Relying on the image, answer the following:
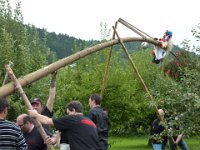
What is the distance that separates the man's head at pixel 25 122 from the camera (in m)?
8.11

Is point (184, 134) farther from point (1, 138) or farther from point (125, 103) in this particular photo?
point (125, 103)

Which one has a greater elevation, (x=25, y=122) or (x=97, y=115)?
(x=25, y=122)

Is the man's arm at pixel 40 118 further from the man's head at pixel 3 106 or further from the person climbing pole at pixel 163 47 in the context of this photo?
the person climbing pole at pixel 163 47

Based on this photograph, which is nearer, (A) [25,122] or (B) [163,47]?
(A) [25,122]

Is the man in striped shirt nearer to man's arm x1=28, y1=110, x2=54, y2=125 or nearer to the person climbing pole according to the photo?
man's arm x1=28, y1=110, x2=54, y2=125

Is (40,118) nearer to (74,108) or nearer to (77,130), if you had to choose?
(77,130)

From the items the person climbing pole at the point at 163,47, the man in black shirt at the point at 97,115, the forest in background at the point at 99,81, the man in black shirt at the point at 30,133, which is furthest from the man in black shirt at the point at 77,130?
the person climbing pole at the point at 163,47

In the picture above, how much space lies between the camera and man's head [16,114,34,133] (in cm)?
811

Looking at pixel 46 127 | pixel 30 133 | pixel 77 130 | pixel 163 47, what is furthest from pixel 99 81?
pixel 77 130

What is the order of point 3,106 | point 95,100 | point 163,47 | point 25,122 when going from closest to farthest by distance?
point 3,106 < point 25,122 < point 95,100 < point 163,47

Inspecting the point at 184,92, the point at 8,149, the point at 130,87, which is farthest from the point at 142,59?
the point at 8,149

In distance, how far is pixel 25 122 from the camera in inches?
321

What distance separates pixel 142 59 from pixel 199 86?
115 ft

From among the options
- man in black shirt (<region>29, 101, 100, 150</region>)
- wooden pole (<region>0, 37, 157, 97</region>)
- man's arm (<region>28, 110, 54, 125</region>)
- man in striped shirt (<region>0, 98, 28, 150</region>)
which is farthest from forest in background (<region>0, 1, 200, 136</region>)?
man in striped shirt (<region>0, 98, 28, 150</region>)
